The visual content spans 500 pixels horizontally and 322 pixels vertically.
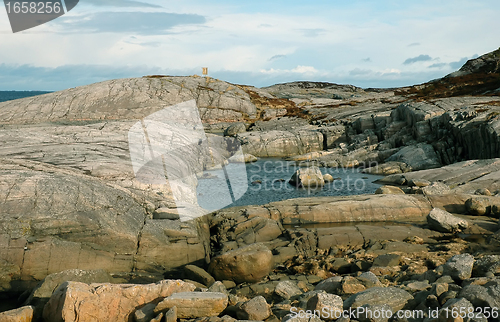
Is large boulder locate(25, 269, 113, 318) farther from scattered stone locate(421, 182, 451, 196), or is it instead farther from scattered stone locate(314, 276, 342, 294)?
scattered stone locate(421, 182, 451, 196)

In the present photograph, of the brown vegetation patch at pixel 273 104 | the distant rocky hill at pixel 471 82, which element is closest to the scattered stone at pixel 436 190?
the distant rocky hill at pixel 471 82

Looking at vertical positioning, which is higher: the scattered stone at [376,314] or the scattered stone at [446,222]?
the scattered stone at [376,314]

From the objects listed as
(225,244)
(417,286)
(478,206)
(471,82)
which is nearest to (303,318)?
(417,286)

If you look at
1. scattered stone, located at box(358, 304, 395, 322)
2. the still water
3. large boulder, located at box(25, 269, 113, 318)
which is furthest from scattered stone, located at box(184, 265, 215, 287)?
the still water

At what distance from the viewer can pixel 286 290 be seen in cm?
1119

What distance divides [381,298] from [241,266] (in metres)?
4.60

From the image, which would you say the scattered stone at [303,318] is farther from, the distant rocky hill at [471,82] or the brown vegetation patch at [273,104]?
the distant rocky hill at [471,82]

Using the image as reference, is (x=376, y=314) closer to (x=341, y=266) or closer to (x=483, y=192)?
(x=341, y=266)

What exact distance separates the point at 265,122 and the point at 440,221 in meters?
39.5

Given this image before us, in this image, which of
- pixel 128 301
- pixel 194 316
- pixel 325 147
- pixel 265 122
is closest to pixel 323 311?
pixel 194 316

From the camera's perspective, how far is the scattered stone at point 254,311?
9312 mm

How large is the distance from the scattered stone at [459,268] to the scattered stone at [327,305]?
3640 millimetres

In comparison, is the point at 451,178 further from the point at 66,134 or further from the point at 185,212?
the point at 66,134

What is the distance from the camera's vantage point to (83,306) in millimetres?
9117
